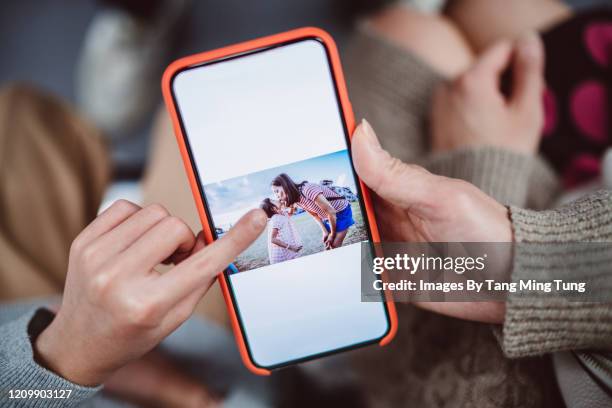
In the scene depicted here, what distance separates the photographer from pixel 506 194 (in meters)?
0.50

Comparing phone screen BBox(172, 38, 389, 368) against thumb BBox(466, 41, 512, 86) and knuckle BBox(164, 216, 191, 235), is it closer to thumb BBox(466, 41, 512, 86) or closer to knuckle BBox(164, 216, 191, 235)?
knuckle BBox(164, 216, 191, 235)

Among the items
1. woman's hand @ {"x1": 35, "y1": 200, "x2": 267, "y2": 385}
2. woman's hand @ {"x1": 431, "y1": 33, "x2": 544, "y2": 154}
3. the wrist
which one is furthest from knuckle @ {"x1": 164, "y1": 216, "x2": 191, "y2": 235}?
woman's hand @ {"x1": 431, "y1": 33, "x2": 544, "y2": 154}

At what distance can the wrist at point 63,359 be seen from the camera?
14.7 inches

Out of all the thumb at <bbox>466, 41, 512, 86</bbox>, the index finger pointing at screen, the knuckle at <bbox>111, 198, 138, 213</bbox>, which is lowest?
the index finger pointing at screen

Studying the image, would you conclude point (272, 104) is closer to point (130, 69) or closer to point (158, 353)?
point (158, 353)

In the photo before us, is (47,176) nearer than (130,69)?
Yes

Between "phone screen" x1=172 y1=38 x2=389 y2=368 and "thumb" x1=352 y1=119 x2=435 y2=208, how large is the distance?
0.06 ft

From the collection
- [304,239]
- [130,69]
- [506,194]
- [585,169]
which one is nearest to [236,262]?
[304,239]

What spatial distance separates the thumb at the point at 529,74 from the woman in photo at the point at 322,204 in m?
0.32

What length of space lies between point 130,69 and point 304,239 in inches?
28.6

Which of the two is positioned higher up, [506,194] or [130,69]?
[130,69]

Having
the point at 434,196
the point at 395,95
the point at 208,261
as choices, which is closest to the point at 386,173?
the point at 434,196

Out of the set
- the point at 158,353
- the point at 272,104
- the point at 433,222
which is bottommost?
the point at 158,353

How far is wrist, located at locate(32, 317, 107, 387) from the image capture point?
1.22 ft
